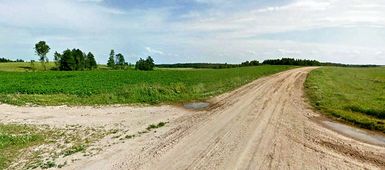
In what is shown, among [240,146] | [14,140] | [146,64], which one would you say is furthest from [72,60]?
[240,146]

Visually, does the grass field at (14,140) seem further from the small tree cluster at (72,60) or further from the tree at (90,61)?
the tree at (90,61)

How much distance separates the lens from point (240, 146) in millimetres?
10055

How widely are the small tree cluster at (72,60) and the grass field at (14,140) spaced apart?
8976cm

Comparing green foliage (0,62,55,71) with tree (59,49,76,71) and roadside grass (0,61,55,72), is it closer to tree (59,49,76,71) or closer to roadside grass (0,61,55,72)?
roadside grass (0,61,55,72)

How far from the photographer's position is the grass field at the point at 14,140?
9909 mm

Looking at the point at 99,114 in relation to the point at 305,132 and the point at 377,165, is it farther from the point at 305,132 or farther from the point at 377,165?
the point at 377,165

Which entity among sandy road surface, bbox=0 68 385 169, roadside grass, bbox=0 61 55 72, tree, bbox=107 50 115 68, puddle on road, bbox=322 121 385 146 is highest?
tree, bbox=107 50 115 68

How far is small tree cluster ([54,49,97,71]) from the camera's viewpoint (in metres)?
99.0

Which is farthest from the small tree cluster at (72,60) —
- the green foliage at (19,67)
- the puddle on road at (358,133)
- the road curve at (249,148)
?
the puddle on road at (358,133)

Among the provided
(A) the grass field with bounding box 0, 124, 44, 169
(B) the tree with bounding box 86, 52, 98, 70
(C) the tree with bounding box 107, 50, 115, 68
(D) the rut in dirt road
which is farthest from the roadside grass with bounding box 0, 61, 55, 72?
(D) the rut in dirt road

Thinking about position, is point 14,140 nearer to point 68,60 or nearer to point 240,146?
point 240,146

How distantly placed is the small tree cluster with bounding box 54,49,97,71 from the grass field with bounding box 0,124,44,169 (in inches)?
3534

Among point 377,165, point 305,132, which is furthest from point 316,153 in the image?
point 305,132

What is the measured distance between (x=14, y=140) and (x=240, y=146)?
849 cm
